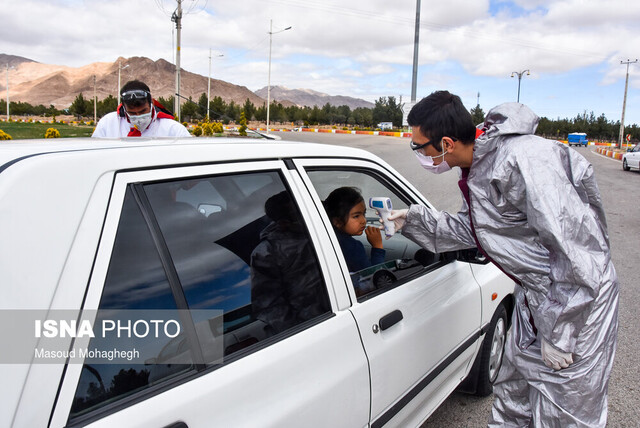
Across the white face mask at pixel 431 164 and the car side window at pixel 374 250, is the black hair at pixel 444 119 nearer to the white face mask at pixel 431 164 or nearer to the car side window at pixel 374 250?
the white face mask at pixel 431 164

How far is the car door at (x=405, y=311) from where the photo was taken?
6.19 ft

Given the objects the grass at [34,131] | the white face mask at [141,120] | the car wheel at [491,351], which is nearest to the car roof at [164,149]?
the car wheel at [491,351]

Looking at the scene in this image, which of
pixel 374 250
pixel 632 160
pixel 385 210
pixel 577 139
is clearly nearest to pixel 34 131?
pixel 632 160

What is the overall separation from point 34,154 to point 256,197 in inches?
28.6

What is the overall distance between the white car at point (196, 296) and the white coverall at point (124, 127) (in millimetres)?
2355

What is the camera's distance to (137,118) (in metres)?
3.90

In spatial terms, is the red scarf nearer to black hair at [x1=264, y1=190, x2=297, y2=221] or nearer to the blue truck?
black hair at [x1=264, y1=190, x2=297, y2=221]

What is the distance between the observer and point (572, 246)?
5.85 ft

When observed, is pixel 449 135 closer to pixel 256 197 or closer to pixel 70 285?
pixel 256 197

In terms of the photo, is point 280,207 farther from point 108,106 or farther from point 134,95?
point 108,106

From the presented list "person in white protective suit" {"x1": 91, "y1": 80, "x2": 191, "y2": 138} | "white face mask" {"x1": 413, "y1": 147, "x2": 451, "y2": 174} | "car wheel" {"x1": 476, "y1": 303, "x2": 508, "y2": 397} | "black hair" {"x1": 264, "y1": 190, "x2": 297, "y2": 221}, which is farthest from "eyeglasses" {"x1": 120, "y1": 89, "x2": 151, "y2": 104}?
"car wheel" {"x1": 476, "y1": 303, "x2": 508, "y2": 397}

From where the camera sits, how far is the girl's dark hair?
97.0 inches

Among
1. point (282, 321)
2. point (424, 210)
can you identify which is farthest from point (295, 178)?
point (424, 210)

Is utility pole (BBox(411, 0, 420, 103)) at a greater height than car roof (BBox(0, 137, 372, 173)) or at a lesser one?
greater
